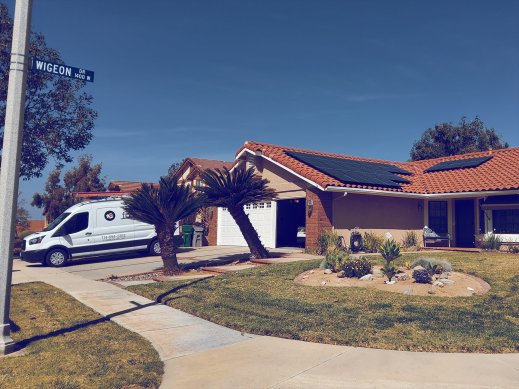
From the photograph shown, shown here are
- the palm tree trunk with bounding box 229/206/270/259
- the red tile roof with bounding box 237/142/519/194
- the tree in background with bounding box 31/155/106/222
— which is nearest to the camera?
the palm tree trunk with bounding box 229/206/270/259

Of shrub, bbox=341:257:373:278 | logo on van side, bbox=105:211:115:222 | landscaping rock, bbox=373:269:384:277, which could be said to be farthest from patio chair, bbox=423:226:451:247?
logo on van side, bbox=105:211:115:222

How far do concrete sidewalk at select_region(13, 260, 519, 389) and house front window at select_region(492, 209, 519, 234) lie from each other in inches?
547

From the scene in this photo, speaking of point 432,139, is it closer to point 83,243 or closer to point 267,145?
point 267,145

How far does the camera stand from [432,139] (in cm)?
4281

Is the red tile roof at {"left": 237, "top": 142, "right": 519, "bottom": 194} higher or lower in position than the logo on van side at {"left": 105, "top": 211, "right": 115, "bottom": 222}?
higher

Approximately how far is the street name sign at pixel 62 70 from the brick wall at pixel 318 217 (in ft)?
38.5

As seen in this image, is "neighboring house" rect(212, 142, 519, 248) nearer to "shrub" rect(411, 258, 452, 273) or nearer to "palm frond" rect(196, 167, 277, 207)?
"palm frond" rect(196, 167, 277, 207)

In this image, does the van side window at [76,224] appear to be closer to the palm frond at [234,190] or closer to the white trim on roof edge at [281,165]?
the palm frond at [234,190]

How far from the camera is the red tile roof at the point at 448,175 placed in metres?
18.0

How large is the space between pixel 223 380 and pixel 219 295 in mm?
4924

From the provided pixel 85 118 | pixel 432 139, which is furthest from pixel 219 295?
pixel 432 139

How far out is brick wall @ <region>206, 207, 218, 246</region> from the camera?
2453 cm

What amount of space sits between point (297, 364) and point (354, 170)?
15.7 m

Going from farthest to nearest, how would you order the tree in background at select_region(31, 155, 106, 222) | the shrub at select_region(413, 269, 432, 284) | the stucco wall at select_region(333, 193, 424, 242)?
the tree in background at select_region(31, 155, 106, 222), the stucco wall at select_region(333, 193, 424, 242), the shrub at select_region(413, 269, 432, 284)
